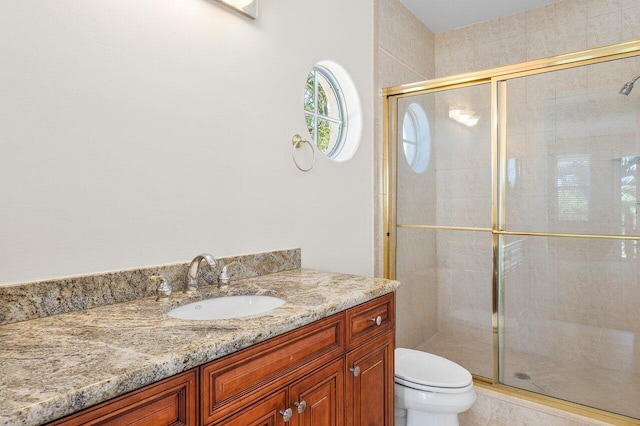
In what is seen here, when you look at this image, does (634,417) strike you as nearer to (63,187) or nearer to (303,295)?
(303,295)

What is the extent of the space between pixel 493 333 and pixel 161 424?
214 centimetres

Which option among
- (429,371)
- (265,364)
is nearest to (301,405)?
(265,364)

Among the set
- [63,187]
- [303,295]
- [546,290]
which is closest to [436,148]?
[546,290]

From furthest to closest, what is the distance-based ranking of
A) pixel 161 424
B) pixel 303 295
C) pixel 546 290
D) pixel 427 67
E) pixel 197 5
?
pixel 427 67 → pixel 546 290 → pixel 197 5 → pixel 303 295 → pixel 161 424

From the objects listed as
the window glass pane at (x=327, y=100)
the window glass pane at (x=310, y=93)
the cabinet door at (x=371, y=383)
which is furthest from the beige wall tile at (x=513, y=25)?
the cabinet door at (x=371, y=383)

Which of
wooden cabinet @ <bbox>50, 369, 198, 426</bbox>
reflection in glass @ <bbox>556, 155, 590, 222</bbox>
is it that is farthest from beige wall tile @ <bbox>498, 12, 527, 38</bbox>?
wooden cabinet @ <bbox>50, 369, 198, 426</bbox>

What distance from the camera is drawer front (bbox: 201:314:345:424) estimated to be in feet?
2.71

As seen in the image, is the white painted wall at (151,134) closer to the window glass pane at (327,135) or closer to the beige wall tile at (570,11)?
the window glass pane at (327,135)

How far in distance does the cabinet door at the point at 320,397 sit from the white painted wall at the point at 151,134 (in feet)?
2.06

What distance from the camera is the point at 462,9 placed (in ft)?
9.56

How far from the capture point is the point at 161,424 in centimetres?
73

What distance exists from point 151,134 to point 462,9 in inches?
104

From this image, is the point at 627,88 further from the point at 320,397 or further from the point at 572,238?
the point at 320,397

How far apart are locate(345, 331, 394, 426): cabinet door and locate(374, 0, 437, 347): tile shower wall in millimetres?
1048
